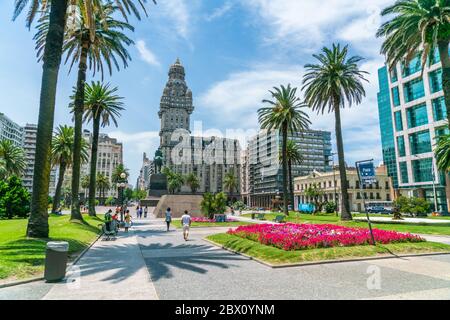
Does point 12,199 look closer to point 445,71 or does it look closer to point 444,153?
point 445,71

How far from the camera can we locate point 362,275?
9.26 metres

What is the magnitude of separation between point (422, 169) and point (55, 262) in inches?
2796

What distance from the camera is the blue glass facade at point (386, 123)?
8137 centimetres

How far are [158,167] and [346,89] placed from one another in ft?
125

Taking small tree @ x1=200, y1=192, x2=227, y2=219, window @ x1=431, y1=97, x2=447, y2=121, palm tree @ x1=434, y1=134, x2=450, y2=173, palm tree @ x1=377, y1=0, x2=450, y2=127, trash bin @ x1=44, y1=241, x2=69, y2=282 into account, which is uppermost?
window @ x1=431, y1=97, x2=447, y2=121

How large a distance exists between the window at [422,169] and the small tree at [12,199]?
75.5 meters

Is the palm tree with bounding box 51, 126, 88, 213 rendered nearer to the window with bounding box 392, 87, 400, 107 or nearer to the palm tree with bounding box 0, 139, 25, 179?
the palm tree with bounding box 0, 139, 25, 179

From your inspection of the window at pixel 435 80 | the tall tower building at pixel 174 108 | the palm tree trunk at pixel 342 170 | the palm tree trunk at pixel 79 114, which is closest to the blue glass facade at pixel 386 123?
the window at pixel 435 80

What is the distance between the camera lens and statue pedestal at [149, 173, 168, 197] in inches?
2232

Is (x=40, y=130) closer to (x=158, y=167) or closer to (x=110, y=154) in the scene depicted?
(x=158, y=167)

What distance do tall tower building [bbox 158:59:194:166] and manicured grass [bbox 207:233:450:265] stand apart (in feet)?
507

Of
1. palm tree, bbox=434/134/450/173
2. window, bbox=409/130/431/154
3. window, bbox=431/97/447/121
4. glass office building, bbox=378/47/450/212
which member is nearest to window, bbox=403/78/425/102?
glass office building, bbox=378/47/450/212

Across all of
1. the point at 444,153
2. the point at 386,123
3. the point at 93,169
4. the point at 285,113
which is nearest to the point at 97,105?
the point at 93,169
